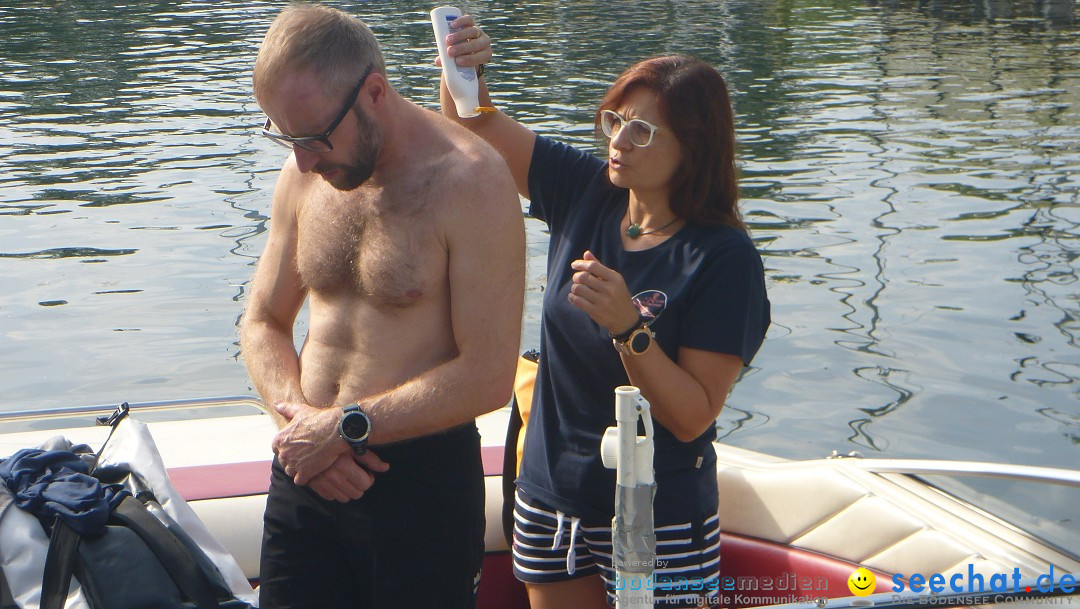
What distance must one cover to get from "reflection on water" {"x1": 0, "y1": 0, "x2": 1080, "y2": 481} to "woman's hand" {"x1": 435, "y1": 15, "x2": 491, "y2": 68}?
3.41 m

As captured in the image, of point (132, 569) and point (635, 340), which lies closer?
point (635, 340)

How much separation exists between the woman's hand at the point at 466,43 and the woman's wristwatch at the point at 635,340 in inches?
30.1

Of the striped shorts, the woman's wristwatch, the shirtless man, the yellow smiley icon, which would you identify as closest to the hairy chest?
the shirtless man

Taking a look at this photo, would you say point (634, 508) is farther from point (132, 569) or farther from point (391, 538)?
point (132, 569)

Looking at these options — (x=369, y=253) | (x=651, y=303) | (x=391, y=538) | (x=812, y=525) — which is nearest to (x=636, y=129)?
(x=651, y=303)

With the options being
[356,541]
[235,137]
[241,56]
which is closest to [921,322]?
[356,541]

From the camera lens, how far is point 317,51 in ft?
7.25

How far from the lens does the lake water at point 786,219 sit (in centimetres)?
612

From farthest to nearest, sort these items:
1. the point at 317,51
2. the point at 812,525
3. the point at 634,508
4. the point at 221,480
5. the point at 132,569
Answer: the point at 221,480, the point at 812,525, the point at 132,569, the point at 317,51, the point at 634,508

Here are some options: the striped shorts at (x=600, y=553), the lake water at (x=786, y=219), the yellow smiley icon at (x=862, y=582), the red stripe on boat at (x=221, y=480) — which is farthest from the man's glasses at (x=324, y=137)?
the lake water at (x=786, y=219)

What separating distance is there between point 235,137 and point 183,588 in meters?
10.1

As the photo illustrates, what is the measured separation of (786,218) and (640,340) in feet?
22.6

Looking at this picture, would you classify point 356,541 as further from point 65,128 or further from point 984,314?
point 65,128

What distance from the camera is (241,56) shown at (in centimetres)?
1680
